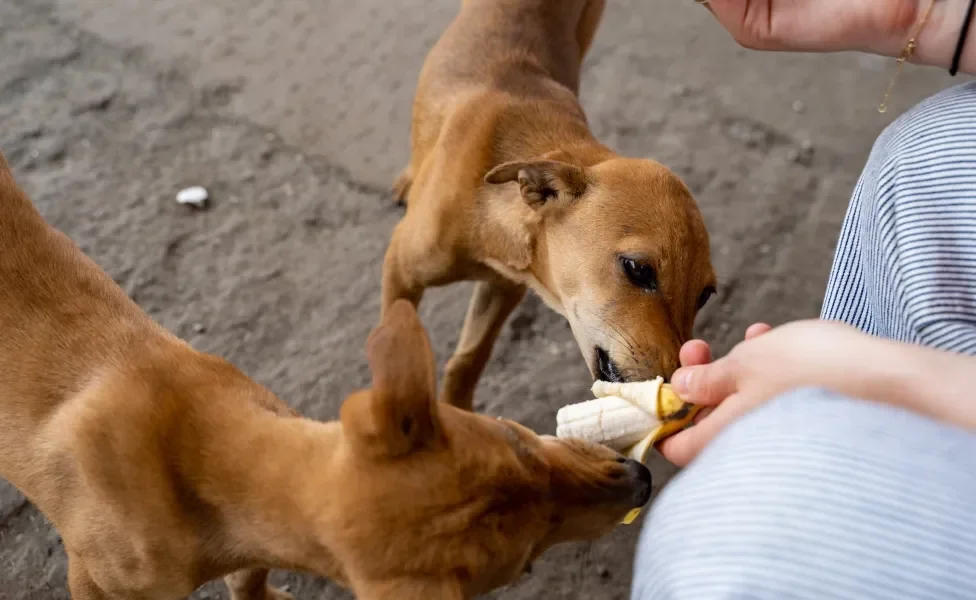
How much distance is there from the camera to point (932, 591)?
97 cm

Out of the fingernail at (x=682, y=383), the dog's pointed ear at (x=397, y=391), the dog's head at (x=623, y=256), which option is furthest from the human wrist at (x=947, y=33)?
the dog's pointed ear at (x=397, y=391)

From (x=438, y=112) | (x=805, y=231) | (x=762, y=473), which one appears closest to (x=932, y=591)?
(x=762, y=473)

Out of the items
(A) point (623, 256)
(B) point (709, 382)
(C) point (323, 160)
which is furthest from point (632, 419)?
(C) point (323, 160)

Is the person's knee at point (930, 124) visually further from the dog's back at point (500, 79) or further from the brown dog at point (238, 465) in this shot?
the dog's back at point (500, 79)

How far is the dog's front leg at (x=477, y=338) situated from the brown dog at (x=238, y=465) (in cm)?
93

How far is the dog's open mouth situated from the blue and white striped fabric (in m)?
0.60

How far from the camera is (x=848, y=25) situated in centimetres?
198

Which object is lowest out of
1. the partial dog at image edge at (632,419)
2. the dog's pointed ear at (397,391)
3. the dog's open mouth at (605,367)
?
the dog's open mouth at (605,367)

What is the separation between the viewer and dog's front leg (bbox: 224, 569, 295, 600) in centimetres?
204

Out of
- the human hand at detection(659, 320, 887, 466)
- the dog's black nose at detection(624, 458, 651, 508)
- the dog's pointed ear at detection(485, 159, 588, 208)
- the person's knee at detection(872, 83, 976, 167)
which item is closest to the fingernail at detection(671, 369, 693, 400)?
the human hand at detection(659, 320, 887, 466)

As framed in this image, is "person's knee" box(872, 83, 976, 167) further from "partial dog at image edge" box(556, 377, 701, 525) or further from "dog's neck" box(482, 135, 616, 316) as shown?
"dog's neck" box(482, 135, 616, 316)

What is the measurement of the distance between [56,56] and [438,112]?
6.60ft

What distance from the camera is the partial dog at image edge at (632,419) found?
164 centimetres

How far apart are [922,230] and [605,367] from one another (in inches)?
33.9
